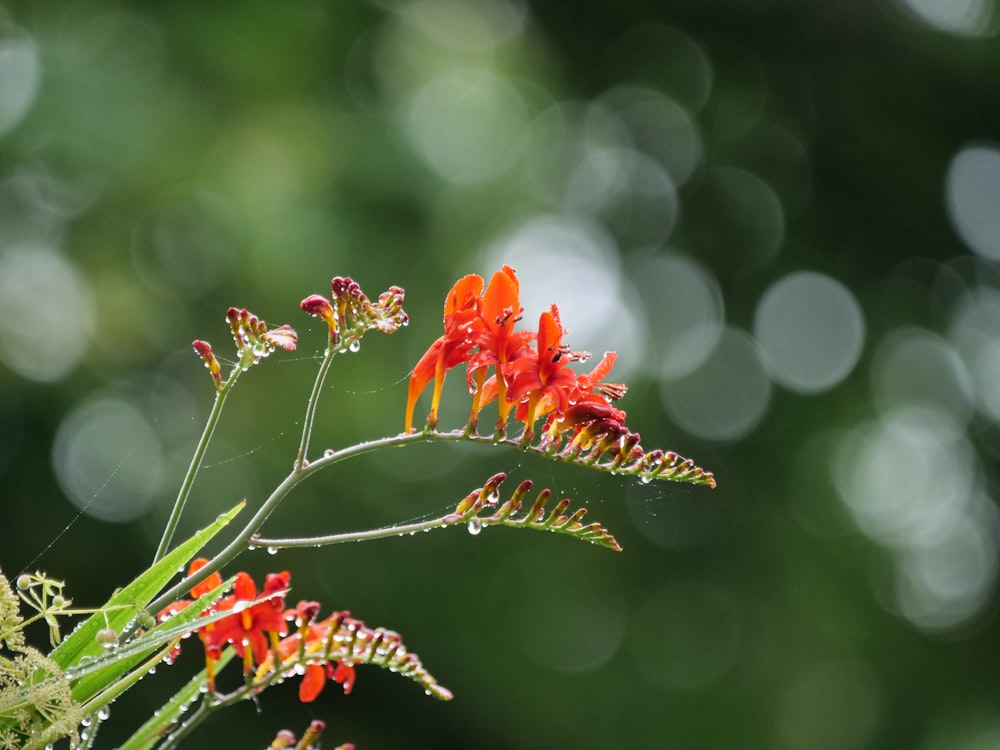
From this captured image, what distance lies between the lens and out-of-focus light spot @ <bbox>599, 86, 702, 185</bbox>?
7859 millimetres

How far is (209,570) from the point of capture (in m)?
1.30

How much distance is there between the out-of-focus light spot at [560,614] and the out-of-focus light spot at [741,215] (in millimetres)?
2349

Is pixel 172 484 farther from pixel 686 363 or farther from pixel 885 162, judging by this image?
pixel 885 162

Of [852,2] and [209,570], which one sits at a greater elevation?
[852,2]

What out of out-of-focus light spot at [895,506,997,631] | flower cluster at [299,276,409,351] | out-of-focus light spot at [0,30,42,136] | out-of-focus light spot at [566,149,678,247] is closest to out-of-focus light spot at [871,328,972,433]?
out-of-focus light spot at [895,506,997,631]

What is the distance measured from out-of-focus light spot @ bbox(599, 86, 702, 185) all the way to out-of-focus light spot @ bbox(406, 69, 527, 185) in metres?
1.18

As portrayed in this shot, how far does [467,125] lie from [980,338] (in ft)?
11.6

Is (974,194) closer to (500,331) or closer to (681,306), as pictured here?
(681,306)

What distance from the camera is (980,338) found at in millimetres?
7535

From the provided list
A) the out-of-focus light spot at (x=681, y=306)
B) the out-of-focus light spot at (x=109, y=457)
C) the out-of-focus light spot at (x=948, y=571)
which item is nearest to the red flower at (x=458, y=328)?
the out-of-focus light spot at (x=109, y=457)

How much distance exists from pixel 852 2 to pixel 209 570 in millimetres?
6974

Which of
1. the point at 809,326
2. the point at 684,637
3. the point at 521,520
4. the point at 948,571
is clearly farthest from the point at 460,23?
the point at 521,520

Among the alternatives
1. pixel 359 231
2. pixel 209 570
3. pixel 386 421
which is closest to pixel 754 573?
pixel 386 421

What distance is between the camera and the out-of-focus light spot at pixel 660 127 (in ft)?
25.8
